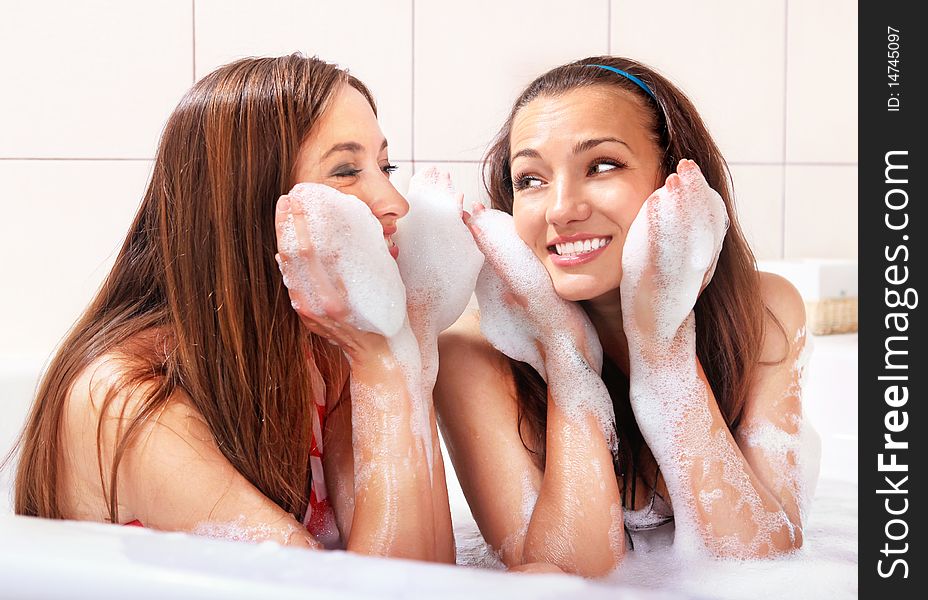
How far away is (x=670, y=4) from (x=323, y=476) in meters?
1.12

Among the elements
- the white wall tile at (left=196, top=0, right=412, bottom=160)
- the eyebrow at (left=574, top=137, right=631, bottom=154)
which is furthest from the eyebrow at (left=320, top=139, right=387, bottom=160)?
the white wall tile at (left=196, top=0, right=412, bottom=160)

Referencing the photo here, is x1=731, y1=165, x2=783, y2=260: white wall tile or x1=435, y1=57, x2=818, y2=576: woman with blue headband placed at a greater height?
x1=731, y1=165, x2=783, y2=260: white wall tile

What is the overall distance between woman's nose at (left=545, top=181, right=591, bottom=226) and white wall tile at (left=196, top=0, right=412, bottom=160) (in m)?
0.50

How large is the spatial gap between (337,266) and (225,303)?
6.5 inches

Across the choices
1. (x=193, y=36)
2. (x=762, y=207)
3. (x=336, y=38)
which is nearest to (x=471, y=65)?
(x=336, y=38)

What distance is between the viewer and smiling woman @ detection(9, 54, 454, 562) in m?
0.82

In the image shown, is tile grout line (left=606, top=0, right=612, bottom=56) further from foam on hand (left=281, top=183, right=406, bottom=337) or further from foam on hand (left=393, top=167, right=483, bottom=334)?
foam on hand (left=281, top=183, right=406, bottom=337)

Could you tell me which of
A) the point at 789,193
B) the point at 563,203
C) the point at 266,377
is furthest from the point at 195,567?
the point at 789,193

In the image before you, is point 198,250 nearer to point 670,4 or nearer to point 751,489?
point 751,489

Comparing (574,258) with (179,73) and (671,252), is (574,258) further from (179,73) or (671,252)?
(179,73)

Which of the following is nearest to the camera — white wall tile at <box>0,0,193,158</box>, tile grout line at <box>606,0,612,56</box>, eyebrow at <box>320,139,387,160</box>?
eyebrow at <box>320,139,387,160</box>

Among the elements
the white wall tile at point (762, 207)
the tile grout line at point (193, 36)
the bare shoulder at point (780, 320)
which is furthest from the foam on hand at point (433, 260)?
the white wall tile at point (762, 207)

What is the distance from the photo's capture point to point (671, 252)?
2.94 feet

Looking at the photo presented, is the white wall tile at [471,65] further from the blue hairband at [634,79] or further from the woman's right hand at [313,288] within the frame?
the woman's right hand at [313,288]
